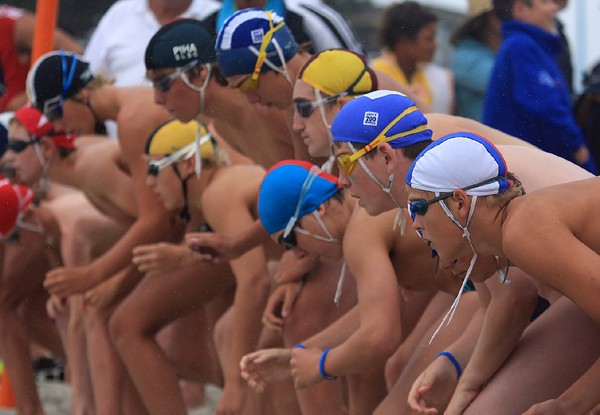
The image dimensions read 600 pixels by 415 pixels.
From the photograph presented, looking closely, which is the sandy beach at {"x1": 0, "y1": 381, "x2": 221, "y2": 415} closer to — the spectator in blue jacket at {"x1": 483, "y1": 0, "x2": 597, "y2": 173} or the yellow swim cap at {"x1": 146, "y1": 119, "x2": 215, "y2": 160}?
the yellow swim cap at {"x1": 146, "y1": 119, "x2": 215, "y2": 160}

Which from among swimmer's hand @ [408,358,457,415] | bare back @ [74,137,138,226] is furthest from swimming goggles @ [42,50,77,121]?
swimmer's hand @ [408,358,457,415]

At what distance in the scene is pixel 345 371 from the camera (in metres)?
4.74

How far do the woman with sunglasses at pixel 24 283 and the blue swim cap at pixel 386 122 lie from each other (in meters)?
3.43

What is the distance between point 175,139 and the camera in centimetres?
643

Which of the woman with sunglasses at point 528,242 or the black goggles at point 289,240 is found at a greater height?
the woman with sunglasses at point 528,242

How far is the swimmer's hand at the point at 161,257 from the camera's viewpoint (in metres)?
6.07

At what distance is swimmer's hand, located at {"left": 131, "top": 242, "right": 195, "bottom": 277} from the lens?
239 inches

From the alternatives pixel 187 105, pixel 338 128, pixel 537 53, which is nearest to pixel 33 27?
pixel 187 105

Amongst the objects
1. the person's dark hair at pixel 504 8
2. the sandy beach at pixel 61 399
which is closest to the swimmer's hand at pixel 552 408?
the person's dark hair at pixel 504 8

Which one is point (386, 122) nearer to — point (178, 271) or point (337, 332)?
point (337, 332)

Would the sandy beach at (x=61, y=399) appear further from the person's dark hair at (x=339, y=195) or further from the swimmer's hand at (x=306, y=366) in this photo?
the swimmer's hand at (x=306, y=366)

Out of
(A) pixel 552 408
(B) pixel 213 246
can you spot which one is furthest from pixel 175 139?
(A) pixel 552 408

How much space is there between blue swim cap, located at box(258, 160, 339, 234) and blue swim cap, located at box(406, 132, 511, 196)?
1.34 m

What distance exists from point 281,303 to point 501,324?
5.38 feet
